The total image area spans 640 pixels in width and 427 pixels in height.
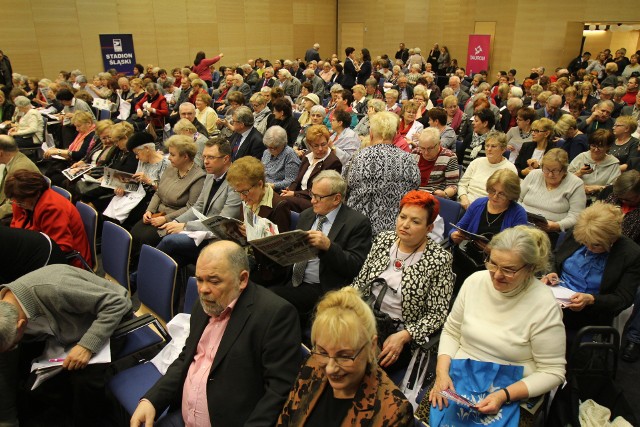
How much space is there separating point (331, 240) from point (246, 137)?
3359 mm

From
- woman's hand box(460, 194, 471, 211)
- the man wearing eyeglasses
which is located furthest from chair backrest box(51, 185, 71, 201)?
the man wearing eyeglasses

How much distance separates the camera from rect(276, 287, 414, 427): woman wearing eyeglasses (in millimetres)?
1825

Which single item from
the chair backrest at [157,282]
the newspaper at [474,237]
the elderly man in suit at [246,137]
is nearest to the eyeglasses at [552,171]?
the newspaper at [474,237]

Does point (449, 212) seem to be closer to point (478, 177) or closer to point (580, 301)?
point (478, 177)

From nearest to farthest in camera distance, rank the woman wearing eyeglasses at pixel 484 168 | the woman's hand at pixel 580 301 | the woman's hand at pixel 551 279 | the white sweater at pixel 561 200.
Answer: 1. the woman's hand at pixel 580 301
2. the woman's hand at pixel 551 279
3. the white sweater at pixel 561 200
4. the woman wearing eyeglasses at pixel 484 168

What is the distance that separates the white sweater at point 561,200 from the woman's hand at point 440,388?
232 cm

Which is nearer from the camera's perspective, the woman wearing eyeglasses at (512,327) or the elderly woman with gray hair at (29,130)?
the woman wearing eyeglasses at (512,327)

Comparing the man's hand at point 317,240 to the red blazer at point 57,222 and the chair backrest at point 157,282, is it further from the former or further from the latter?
the red blazer at point 57,222

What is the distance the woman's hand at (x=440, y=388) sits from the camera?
2256 millimetres

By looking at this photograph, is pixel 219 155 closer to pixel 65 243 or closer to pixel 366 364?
pixel 65 243

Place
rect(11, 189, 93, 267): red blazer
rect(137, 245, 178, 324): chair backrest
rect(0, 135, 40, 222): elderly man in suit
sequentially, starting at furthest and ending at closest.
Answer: rect(0, 135, 40, 222): elderly man in suit
rect(11, 189, 93, 267): red blazer
rect(137, 245, 178, 324): chair backrest

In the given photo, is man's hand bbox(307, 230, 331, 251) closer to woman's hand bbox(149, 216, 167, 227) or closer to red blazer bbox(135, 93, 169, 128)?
woman's hand bbox(149, 216, 167, 227)

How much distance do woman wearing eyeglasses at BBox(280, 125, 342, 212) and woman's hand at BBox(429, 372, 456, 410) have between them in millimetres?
2495

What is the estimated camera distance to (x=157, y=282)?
317 centimetres
